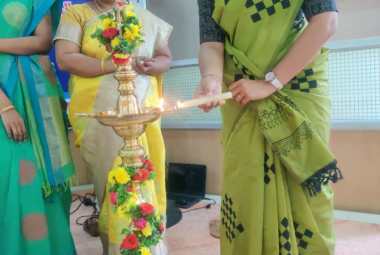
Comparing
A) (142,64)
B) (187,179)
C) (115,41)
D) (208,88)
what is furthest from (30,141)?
(187,179)

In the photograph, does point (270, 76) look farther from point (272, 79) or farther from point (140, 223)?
point (140, 223)

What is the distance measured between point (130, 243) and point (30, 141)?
931 millimetres

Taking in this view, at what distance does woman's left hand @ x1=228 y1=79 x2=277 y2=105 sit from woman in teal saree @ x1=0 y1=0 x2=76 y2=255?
0.85m

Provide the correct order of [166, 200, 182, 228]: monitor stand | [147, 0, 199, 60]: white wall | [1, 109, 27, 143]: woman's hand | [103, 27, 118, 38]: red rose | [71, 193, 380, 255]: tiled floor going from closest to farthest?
[103, 27, 118, 38]: red rose < [1, 109, 27, 143]: woman's hand < [71, 193, 380, 255]: tiled floor < [166, 200, 182, 228]: monitor stand < [147, 0, 199, 60]: white wall

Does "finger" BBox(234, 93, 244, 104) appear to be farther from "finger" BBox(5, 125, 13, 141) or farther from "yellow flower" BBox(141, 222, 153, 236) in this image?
"finger" BBox(5, 125, 13, 141)

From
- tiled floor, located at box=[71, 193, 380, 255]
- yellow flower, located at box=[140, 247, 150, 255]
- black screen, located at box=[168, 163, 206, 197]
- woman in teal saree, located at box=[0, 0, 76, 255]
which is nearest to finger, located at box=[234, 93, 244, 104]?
yellow flower, located at box=[140, 247, 150, 255]

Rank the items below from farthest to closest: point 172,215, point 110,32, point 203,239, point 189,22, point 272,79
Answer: point 189,22, point 172,215, point 203,239, point 272,79, point 110,32

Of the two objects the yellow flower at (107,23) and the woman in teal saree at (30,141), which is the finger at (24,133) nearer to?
the woman in teal saree at (30,141)

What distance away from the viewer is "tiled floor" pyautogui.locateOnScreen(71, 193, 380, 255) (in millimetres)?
1542

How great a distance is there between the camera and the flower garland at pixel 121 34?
58 centimetres

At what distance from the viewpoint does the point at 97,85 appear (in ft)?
4.50

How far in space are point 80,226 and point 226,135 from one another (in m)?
1.34

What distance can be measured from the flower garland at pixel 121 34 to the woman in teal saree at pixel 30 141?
864 millimetres

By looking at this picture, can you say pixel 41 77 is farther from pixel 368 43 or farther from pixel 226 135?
pixel 368 43
